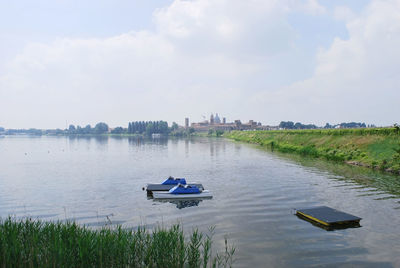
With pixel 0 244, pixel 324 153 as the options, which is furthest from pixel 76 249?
pixel 324 153

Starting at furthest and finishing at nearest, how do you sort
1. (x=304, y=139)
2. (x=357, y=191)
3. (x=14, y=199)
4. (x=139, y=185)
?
(x=304, y=139) → (x=139, y=185) → (x=357, y=191) → (x=14, y=199)

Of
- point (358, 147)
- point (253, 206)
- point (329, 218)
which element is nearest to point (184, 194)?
point (253, 206)

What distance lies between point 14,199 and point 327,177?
147ft

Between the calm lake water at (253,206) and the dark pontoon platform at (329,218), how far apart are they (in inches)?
31.9

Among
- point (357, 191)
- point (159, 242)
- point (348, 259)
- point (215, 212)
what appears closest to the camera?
point (159, 242)

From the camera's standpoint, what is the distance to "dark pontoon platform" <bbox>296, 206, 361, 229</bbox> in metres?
24.1

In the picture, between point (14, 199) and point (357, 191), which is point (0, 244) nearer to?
point (14, 199)

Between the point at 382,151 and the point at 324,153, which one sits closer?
the point at 382,151

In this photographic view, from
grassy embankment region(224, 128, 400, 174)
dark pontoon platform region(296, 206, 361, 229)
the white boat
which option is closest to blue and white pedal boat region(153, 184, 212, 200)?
the white boat

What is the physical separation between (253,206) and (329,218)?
7.98 metres

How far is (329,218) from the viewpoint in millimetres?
24984

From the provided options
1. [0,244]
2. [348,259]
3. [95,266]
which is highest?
[0,244]

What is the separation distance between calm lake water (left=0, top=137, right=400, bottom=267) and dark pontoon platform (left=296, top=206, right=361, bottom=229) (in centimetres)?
81

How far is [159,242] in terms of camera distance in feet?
51.8
